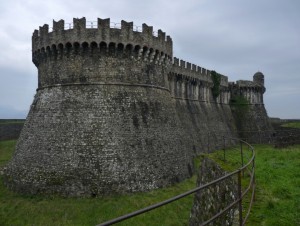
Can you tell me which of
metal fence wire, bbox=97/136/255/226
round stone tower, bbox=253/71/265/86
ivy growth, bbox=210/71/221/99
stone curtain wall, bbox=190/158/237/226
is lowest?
stone curtain wall, bbox=190/158/237/226

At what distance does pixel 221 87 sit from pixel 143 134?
25218mm

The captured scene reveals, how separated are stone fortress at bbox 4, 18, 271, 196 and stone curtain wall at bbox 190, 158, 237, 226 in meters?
7.02

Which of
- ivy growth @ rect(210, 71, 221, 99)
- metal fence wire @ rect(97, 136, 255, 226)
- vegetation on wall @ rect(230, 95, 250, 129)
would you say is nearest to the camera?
metal fence wire @ rect(97, 136, 255, 226)

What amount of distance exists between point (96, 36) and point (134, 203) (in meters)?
11.7

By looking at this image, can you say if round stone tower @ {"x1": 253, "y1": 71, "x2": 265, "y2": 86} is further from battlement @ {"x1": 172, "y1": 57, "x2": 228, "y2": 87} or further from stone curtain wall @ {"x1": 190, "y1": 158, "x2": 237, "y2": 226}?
stone curtain wall @ {"x1": 190, "y1": 158, "x2": 237, "y2": 226}

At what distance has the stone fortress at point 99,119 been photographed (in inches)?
779

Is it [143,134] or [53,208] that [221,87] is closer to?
[143,134]

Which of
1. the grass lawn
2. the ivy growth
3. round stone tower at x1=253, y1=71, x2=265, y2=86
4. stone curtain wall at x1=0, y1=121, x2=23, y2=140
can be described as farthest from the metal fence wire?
round stone tower at x1=253, y1=71, x2=265, y2=86

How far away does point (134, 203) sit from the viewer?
1841 centimetres

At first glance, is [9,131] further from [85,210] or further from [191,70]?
[85,210]

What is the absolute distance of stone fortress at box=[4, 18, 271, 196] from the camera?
19.8 meters

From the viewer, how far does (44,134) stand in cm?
2111

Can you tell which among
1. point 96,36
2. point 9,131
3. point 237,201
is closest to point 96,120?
point 96,36

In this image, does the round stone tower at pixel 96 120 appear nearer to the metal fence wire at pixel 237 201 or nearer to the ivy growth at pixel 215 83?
the metal fence wire at pixel 237 201
